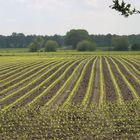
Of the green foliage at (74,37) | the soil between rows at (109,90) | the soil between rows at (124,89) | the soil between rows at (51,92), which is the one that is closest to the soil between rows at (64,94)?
the soil between rows at (51,92)

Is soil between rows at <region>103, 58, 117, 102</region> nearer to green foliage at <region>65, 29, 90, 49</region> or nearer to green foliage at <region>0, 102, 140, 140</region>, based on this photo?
green foliage at <region>0, 102, 140, 140</region>

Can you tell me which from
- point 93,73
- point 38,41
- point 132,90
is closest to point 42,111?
point 132,90

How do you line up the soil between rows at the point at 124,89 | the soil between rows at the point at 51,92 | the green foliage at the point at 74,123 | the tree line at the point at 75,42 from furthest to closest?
the tree line at the point at 75,42 < the soil between rows at the point at 124,89 < the soil between rows at the point at 51,92 < the green foliage at the point at 74,123

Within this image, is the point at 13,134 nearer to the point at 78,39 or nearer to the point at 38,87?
the point at 38,87

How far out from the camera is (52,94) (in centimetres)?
2245

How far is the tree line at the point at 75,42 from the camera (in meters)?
117

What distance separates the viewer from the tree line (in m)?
117

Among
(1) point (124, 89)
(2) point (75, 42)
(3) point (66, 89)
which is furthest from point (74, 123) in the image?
(2) point (75, 42)

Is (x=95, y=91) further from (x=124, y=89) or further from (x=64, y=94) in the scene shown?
(x=64, y=94)

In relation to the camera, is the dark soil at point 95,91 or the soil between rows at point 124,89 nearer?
the dark soil at point 95,91

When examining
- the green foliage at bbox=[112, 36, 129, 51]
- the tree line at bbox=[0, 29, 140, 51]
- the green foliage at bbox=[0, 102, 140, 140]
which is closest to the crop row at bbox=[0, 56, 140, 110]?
the green foliage at bbox=[0, 102, 140, 140]

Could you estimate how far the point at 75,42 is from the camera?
486ft

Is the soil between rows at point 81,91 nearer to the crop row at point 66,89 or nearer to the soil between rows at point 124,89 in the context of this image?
the crop row at point 66,89

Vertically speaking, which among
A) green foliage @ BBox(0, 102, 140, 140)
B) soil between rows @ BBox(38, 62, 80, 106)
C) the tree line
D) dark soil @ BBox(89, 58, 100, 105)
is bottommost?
the tree line
